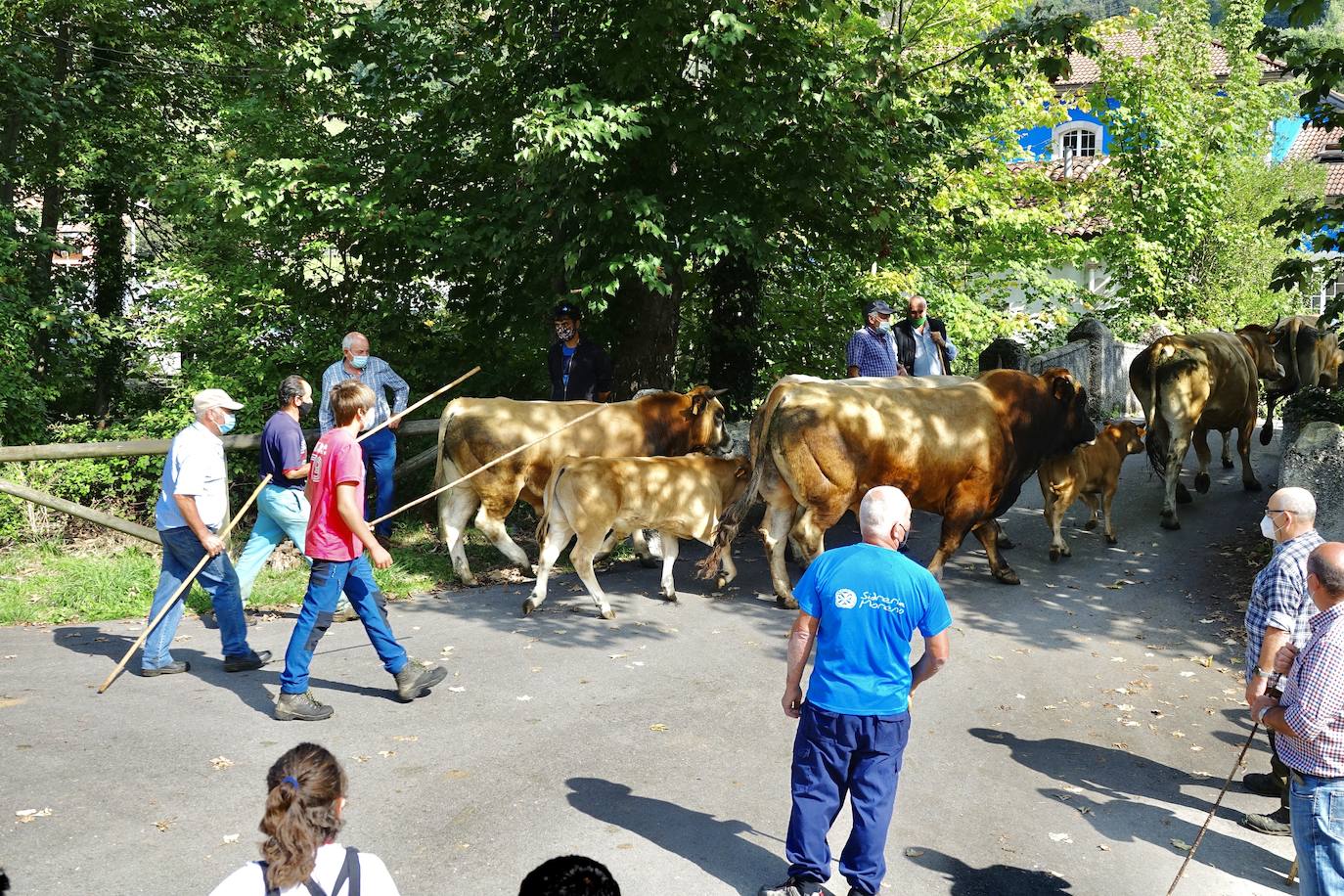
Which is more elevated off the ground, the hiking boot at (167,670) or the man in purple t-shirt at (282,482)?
the man in purple t-shirt at (282,482)

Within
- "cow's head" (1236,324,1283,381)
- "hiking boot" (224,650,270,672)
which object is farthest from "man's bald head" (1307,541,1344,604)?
"cow's head" (1236,324,1283,381)

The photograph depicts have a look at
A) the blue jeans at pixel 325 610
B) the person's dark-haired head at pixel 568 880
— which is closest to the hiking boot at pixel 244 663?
the blue jeans at pixel 325 610

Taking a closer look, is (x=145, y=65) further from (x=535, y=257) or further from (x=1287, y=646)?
(x=1287, y=646)

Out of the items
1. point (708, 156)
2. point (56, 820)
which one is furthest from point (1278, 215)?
point (56, 820)

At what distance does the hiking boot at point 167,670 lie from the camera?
7773mm

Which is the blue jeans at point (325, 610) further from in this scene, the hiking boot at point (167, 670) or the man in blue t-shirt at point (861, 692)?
the man in blue t-shirt at point (861, 692)

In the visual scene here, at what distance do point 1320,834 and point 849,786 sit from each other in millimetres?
1806

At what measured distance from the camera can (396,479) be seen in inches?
486

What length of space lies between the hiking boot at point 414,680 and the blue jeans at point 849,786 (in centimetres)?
319

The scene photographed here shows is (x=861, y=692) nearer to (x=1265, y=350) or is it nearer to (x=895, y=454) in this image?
(x=895, y=454)

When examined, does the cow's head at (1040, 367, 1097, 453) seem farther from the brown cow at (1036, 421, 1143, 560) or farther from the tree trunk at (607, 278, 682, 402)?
the tree trunk at (607, 278, 682, 402)

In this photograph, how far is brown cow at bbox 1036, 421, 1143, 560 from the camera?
11.6 m

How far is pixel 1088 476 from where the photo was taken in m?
12.0

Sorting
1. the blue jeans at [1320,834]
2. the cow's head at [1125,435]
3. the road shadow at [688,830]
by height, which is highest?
the cow's head at [1125,435]
